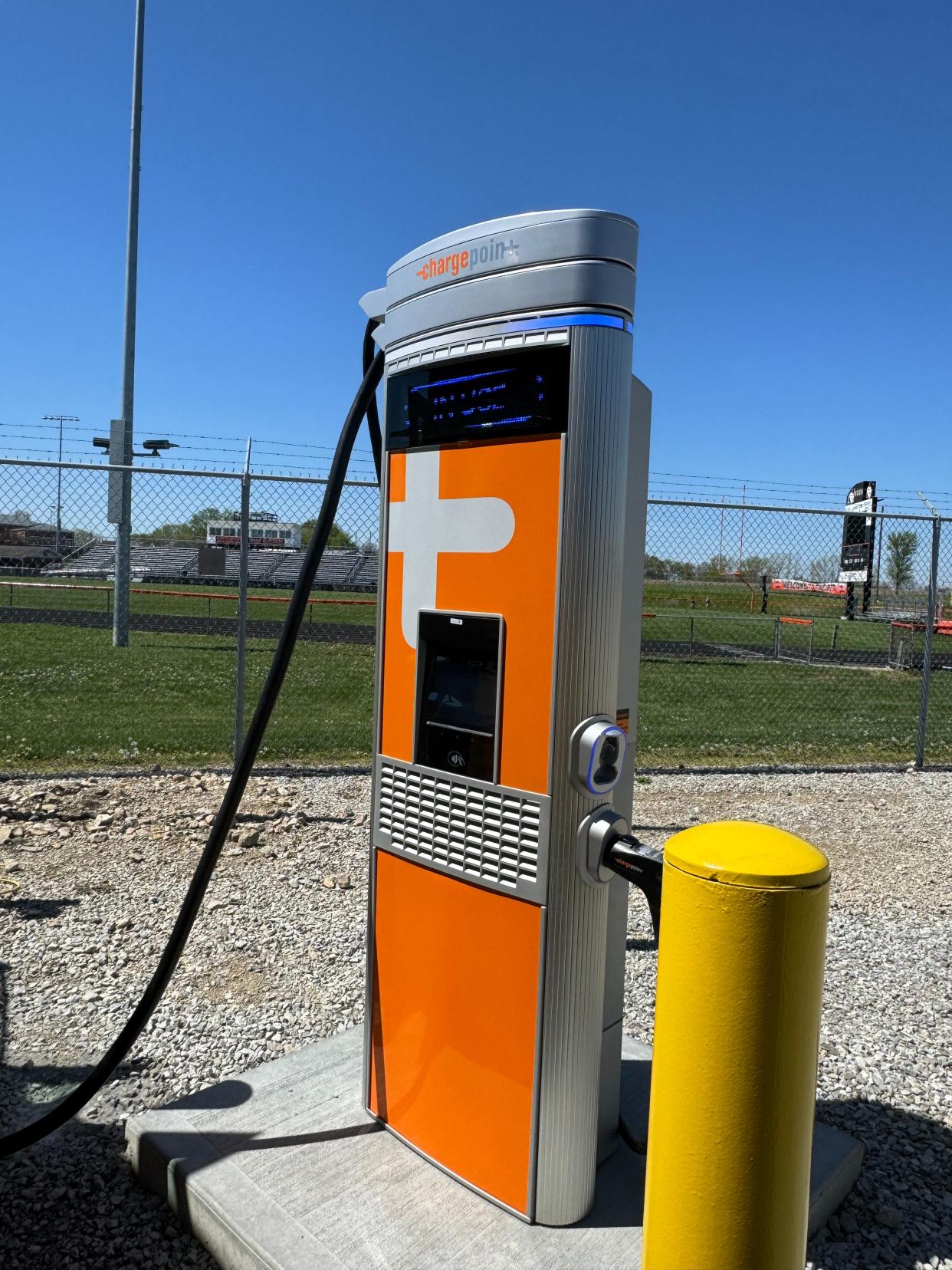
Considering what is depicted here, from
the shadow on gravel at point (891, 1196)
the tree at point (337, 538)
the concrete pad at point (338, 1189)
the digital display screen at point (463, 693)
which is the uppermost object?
the tree at point (337, 538)

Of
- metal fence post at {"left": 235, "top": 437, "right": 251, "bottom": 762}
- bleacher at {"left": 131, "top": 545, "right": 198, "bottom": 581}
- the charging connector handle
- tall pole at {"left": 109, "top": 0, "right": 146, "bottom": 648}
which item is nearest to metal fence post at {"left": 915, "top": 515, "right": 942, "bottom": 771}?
metal fence post at {"left": 235, "top": 437, "right": 251, "bottom": 762}

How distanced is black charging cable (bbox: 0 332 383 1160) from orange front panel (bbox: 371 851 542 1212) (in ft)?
1.60

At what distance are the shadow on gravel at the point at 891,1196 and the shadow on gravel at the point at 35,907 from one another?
347cm

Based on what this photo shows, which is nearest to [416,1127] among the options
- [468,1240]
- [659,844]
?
[468,1240]

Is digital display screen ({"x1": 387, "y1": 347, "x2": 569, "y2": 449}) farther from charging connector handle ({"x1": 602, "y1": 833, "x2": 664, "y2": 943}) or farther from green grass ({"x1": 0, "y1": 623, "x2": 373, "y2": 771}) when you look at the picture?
green grass ({"x1": 0, "y1": 623, "x2": 373, "y2": 771})

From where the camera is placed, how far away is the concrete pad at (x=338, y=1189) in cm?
214

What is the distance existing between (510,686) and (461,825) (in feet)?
1.32

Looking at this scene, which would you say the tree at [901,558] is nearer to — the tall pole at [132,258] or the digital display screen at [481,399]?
the digital display screen at [481,399]

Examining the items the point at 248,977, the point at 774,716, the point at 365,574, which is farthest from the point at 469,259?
the point at 774,716

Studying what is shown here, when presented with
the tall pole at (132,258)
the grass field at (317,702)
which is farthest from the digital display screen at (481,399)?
the tall pole at (132,258)

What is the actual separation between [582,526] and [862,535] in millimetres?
8023

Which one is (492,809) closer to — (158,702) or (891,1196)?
(891,1196)

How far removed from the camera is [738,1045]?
1615 mm

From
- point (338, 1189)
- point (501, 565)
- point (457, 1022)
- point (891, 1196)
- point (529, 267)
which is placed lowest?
point (891, 1196)
